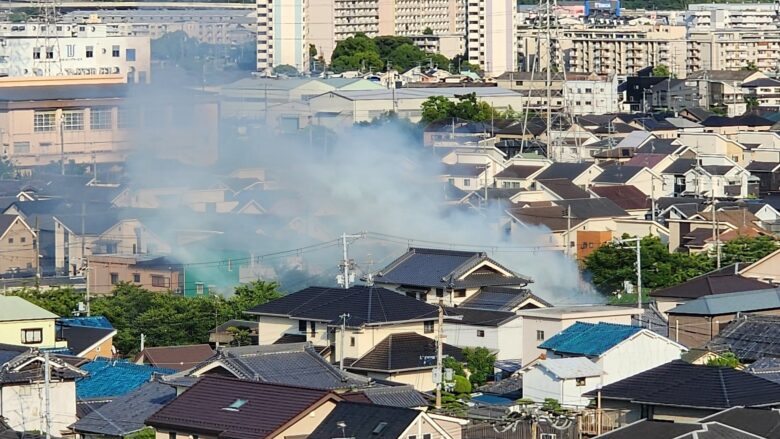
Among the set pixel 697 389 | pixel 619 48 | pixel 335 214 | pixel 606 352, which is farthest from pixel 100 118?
pixel 619 48

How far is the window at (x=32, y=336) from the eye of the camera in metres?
10.5

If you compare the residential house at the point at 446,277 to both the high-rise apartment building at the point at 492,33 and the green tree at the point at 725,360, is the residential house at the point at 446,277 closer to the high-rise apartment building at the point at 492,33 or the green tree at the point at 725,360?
the green tree at the point at 725,360

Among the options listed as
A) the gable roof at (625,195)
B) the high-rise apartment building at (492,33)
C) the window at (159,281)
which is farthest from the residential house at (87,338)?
the high-rise apartment building at (492,33)

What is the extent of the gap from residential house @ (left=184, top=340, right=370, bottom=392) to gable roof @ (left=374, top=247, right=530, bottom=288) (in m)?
3.31

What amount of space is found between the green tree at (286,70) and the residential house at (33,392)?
25761 millimetres

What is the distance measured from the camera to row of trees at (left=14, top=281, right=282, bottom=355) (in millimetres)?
11867

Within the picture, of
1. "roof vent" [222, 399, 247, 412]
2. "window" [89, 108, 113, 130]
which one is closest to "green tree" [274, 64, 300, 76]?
"window" [89, 108, 113, 130]

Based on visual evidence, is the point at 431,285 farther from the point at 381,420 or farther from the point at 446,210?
→ the point at 446,210

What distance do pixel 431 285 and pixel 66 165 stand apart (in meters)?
12.4

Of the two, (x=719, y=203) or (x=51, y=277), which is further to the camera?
(x=719, y=203)

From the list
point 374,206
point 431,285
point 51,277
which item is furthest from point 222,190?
point 431,285

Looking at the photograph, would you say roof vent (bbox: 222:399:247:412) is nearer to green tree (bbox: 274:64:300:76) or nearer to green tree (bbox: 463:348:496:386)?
green tree (bbox: 463:348:496:386)

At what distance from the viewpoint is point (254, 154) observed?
21.2 m

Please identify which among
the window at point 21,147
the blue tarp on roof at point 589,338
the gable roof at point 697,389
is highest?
the gable roof at point 697,389
